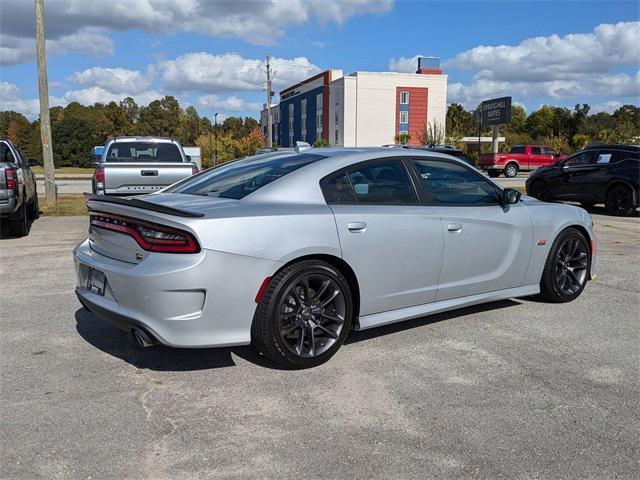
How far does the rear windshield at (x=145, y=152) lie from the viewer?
1318cm

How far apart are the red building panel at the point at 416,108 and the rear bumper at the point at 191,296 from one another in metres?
70.1

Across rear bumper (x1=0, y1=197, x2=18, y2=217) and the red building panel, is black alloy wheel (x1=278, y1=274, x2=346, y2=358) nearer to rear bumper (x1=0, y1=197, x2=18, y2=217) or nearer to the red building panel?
rear bumper (x1=0, y1=197, x2=18, y2=217)

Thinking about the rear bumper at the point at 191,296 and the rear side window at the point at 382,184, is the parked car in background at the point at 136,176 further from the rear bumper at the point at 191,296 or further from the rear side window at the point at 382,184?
the rear bumper at the point at 191,296

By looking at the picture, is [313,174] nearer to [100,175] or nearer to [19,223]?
[19,223]

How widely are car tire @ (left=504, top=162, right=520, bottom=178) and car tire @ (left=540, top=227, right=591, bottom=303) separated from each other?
31.8 m

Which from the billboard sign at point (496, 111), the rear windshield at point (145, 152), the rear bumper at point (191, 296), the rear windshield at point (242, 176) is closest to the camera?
the rear bumper at point (191, 296)

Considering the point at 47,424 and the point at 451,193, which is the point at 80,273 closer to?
the point at 47,424

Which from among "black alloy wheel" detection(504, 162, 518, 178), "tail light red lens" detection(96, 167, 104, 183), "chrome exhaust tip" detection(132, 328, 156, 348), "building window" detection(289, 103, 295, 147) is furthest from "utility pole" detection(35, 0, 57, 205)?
"building window" detection(289, 103, 295, 147)

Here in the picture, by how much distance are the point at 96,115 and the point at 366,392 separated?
265 feet

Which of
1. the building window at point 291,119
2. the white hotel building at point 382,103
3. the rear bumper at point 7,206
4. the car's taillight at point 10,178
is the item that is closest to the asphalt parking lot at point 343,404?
the rear bumper at point 7,206

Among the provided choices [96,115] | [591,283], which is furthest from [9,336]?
[96,115]

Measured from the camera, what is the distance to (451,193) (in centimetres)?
517

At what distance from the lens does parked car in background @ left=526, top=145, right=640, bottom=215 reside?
14.1 m

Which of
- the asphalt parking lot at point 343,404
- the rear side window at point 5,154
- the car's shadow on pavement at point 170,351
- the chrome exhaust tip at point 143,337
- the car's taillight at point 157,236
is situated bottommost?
the asphalt parking lot at point 343,404
